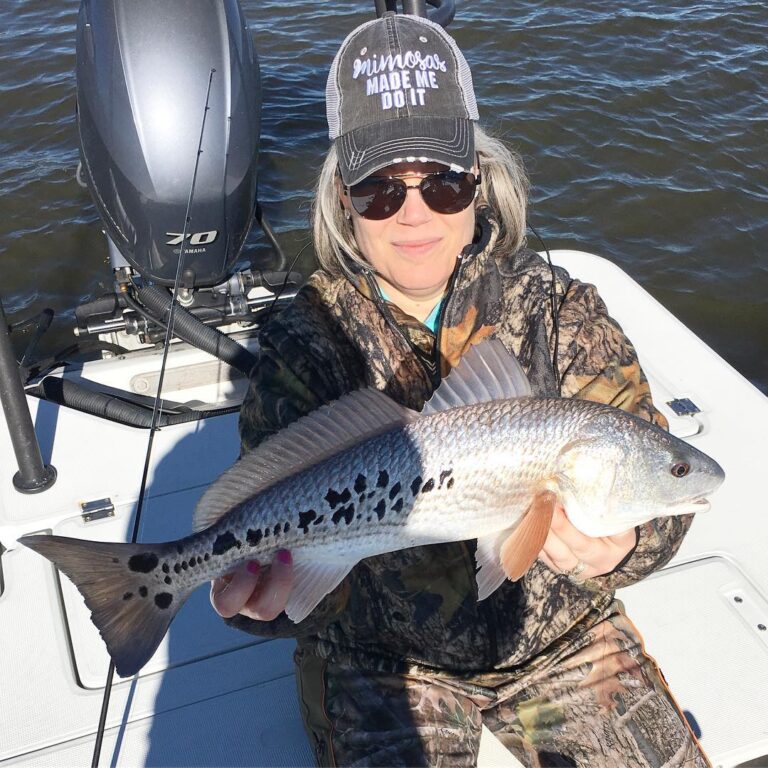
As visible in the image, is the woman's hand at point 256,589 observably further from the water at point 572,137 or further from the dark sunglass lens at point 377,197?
the water at point 572,137

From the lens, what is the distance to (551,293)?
2947 millimetres

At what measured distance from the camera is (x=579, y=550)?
101 inches

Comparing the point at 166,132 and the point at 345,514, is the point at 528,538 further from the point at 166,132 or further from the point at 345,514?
the point at 166,132

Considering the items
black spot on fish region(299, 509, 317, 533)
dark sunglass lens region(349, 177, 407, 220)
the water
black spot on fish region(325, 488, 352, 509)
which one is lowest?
the water

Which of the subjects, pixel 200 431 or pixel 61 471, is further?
pixel 200 431


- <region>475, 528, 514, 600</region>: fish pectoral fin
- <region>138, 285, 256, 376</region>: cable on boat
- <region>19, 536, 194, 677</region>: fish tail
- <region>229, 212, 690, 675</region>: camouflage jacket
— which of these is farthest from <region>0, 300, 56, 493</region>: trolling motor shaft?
<region>475, 528, 514, 600</region>: fish pectoral fin

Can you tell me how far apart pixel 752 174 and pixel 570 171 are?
86.9 inches

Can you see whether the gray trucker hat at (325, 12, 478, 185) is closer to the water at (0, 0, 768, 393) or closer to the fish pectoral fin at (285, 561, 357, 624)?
the fish pectoral fin at (285, 561, 357, 624)

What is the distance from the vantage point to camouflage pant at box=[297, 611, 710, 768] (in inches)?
104

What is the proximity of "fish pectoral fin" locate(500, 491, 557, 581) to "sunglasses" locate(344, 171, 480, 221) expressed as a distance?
1.12 meters

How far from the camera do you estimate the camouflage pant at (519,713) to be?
2.65 metres

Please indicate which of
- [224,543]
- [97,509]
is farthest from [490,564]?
[97,509]

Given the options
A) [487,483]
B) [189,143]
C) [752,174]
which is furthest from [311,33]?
[487,483]

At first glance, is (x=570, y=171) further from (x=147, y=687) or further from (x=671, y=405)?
(x=147, y=687)
